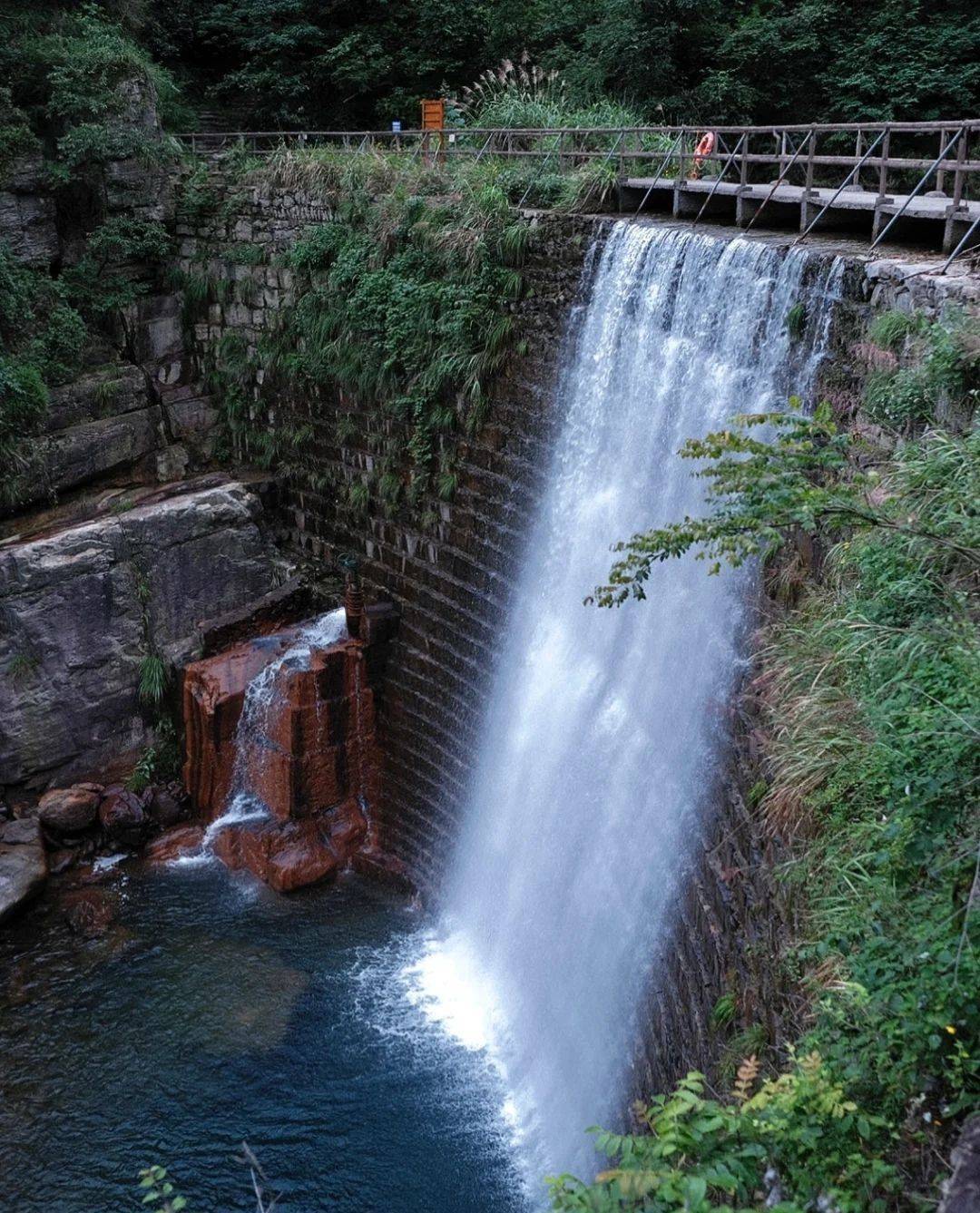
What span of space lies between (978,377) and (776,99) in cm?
1428

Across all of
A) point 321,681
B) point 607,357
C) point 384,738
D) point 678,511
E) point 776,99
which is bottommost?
point 384,738

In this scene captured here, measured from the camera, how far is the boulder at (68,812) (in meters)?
13.5

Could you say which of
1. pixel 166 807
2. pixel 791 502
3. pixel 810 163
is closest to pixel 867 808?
pixel 791 502

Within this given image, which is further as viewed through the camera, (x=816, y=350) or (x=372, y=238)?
(x=372, y=238)

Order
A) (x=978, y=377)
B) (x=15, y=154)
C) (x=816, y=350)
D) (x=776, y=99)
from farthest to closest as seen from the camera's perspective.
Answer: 1. (x=776, y=99)
2. (x=15, y=154)
3. (x=816, y=350)
4. (x=978, y=377)

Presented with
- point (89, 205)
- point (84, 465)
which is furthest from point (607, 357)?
point (89, 205)

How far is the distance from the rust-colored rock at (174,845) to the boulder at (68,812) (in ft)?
2.83

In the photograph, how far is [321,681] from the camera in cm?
1331

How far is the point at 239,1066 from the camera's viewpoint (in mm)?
10344

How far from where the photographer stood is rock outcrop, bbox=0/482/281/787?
13750 mm

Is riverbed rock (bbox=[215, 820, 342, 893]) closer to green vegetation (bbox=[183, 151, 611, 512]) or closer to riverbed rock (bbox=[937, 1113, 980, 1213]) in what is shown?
green vegetation (bbox=[183, 151, 611, 512])

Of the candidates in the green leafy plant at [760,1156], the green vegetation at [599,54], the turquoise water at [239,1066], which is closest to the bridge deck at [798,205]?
the green leafy plant at [760,1156]

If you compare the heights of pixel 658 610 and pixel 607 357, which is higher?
pixel 607 357

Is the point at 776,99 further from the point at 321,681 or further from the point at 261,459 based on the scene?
the point at 321,681
